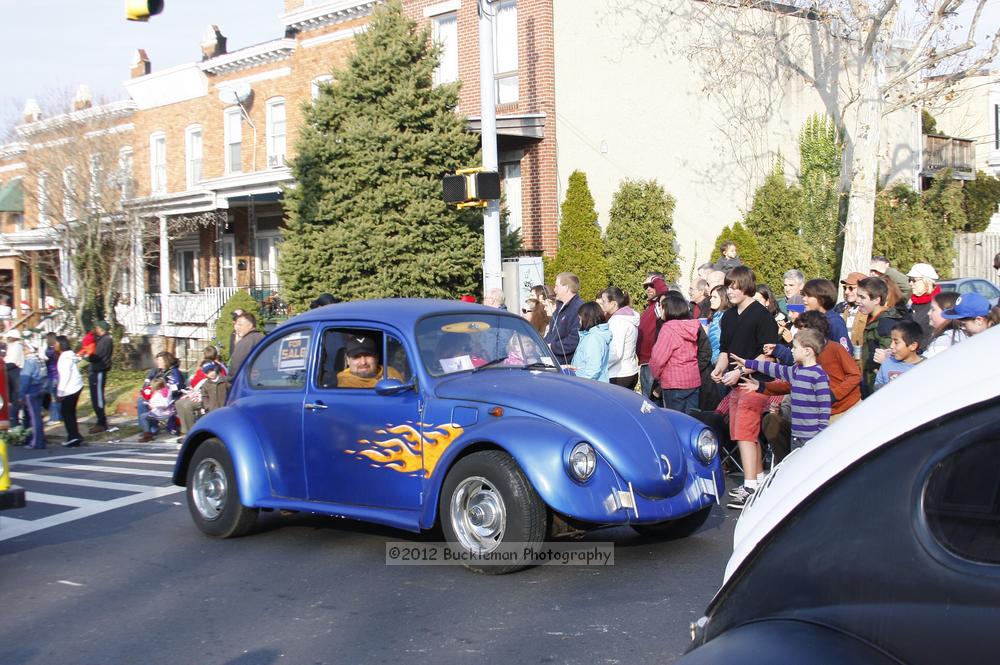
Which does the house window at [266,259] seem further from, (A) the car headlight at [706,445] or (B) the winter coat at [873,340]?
(A) the car headlight at [706,445]

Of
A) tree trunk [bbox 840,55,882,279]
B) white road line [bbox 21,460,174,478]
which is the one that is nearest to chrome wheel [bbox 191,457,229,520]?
white road line [bbox 21,460,174,478]

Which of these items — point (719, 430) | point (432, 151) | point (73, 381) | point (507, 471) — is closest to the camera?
point (507, 471)

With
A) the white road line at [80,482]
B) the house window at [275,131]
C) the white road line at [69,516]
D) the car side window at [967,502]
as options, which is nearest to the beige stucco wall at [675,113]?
the house window at [275,131]

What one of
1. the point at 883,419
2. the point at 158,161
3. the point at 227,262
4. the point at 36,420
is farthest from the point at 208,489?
the point at 158,161

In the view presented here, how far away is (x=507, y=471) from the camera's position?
6375mm

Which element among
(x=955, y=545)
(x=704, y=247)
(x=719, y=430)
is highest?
(x=704, y=247)

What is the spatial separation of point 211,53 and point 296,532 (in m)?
27.1

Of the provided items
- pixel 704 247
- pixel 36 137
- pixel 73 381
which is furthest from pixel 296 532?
pixel 36 137

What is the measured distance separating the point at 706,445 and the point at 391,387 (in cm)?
223

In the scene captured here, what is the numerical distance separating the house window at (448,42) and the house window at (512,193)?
2676 millimetres

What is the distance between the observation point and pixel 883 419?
2.39 metres

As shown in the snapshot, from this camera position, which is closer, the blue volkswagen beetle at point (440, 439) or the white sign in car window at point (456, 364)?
the blue volkswagen beetle at point (440, 439)

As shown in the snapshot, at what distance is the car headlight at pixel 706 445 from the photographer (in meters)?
6.98

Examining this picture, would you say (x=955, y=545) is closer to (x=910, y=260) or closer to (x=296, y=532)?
(x=296, y=532)
